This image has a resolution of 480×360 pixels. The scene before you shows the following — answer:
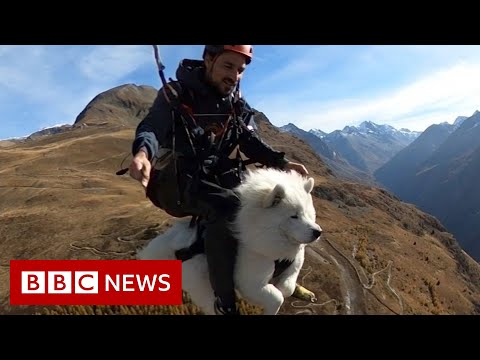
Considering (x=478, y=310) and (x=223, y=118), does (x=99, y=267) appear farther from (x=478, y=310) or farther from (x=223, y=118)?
(x=478, y=310)

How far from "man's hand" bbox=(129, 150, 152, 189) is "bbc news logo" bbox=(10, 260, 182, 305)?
109 cm

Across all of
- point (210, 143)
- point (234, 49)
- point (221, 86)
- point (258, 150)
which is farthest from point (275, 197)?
point (234, 49)

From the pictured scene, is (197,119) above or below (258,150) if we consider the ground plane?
above

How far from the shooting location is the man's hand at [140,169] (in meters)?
3.28

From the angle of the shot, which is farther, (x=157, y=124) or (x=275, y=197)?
(x=157, y=124)

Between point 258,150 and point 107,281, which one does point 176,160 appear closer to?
point 258,150

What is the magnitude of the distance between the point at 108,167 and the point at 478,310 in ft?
147

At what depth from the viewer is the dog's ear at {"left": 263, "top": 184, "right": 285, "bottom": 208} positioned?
377 centimetres

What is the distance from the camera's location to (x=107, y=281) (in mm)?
3996

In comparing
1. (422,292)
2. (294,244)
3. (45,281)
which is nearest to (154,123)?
(294,244)

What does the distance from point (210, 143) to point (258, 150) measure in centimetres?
72

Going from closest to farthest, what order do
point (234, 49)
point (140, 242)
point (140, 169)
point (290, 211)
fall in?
point (140, 169), point (290, 211), point (234, 49), point (140, 242)

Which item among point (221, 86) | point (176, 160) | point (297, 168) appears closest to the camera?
point (176, 160)

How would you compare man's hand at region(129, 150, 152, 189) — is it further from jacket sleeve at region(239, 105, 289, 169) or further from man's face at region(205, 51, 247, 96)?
jacket sleeve at region(239, 105, 289, 169)
